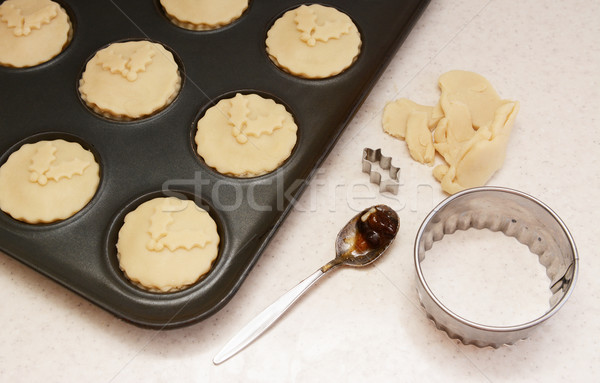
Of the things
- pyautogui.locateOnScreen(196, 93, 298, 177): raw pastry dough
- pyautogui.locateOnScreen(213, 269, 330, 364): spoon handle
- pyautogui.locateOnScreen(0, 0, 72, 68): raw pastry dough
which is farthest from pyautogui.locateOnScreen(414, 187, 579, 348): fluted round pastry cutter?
pyautogui.locateOnScreen(0, 0, 72, 68): raw pastry dough

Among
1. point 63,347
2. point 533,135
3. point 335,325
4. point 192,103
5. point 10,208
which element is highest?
point 533,135

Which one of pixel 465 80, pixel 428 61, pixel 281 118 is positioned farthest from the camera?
pixel 428 61

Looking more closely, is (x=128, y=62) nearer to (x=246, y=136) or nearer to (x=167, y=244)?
(x=246, y=136)

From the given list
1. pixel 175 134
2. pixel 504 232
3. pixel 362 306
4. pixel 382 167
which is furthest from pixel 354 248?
pixel 175 134

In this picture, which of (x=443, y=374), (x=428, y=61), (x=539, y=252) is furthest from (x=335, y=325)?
(x=428, y=61)

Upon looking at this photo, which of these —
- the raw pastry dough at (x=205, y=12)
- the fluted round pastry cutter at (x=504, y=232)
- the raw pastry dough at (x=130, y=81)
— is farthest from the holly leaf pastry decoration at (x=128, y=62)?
the fluted round pastry cutter at (x=504, y=232)

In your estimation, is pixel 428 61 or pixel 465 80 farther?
pixel 428 61

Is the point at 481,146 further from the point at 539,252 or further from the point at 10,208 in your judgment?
the point at 10,208
